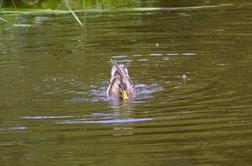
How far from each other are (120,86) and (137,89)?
0.44m

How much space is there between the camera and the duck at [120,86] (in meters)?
11.7

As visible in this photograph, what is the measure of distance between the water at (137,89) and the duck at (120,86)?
6.4 inches

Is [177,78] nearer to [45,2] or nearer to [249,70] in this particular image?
[249,70]

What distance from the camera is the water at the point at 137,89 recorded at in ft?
30.8

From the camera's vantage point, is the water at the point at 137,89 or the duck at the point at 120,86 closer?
the water at the point at 137,89

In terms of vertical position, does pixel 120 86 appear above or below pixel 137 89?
above

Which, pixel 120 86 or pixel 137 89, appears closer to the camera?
pixel 120 86

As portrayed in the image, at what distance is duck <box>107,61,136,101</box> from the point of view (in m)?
11.7

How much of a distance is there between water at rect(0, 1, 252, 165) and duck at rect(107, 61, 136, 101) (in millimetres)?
162

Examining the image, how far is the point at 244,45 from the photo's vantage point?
1486 cm

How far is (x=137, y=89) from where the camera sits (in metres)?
12.1

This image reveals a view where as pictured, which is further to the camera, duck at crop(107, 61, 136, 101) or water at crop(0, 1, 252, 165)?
duck at crop(107, 61, 136, 101)

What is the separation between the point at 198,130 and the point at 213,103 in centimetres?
116

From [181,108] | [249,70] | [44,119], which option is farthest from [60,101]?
[249,70]
